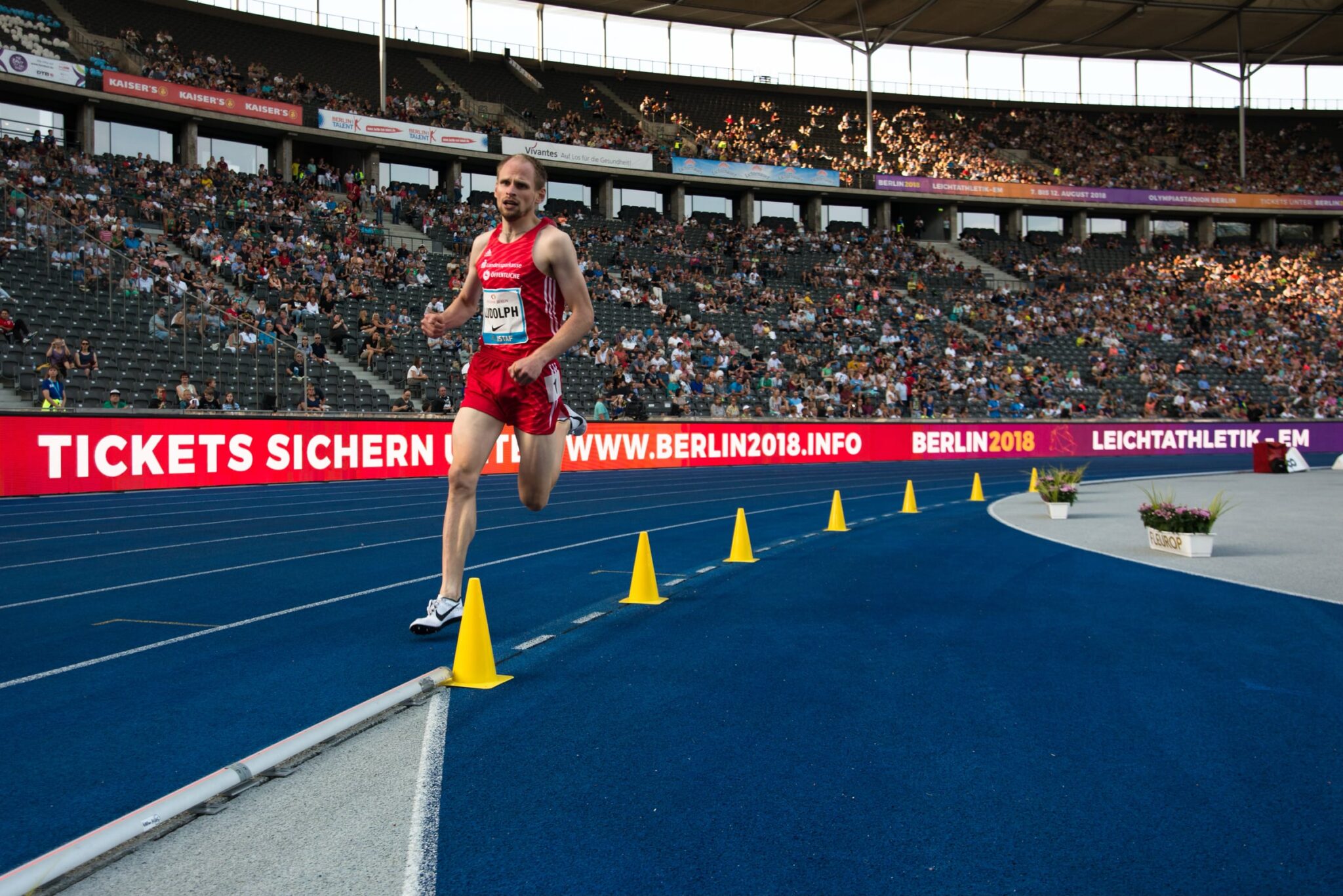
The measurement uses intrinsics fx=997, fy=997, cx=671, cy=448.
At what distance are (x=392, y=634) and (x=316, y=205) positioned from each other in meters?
26.9

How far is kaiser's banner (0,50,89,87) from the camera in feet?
91.8

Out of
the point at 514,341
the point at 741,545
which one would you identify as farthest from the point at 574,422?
the point at 741,545

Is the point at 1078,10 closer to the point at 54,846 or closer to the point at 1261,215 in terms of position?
the point at 1261,215

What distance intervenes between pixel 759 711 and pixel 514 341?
7.84 ft

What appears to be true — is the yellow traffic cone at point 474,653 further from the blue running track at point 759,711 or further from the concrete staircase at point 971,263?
the concrete staircase at point 971,263

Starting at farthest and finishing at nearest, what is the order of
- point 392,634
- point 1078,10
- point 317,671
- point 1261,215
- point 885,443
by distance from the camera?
point 1261,215, point 1078,10, point 885,443, point 392,634, point 317,671

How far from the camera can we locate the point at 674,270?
116 ft

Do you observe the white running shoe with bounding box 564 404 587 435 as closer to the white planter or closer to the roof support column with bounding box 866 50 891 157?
the white planter

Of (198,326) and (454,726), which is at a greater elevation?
(198,326)

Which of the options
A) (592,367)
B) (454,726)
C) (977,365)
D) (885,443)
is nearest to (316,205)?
(592,367)

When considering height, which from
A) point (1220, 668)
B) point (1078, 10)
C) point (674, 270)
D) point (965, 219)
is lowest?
point (1220, 668)

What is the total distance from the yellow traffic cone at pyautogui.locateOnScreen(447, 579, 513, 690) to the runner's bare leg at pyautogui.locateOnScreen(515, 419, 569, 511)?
0.91m

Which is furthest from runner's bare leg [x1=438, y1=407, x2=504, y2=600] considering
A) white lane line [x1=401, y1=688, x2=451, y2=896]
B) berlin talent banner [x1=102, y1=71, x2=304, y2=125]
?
berlin talent banner [x1=102, y1=71, x2=304, y2=125]

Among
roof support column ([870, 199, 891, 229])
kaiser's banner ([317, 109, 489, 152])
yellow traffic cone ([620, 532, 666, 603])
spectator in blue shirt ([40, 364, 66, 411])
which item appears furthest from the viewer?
roof support column ([870, 199, 891, 229])
